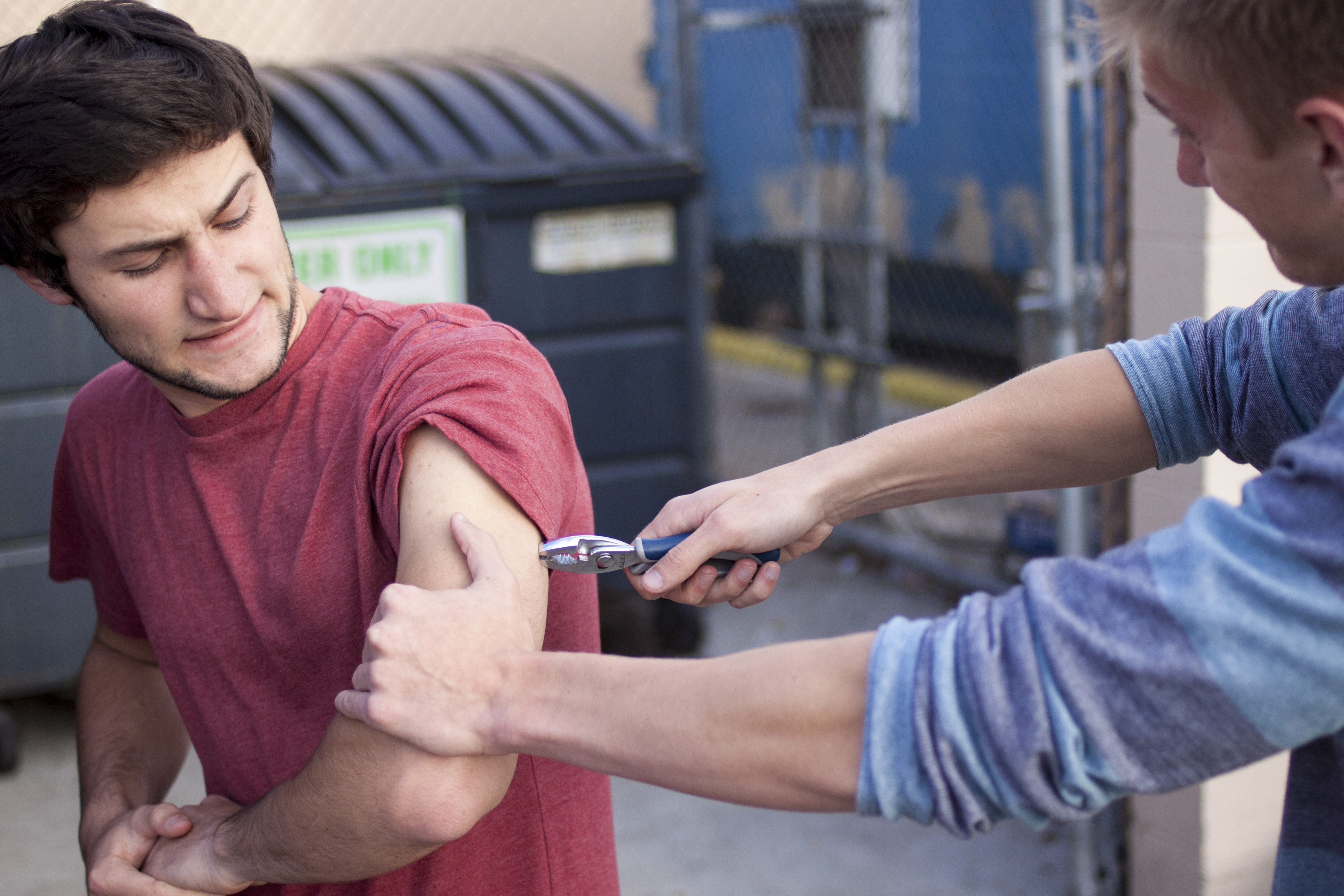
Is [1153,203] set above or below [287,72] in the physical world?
below

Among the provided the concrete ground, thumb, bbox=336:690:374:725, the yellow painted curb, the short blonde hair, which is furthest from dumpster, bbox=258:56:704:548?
the short blonde hair

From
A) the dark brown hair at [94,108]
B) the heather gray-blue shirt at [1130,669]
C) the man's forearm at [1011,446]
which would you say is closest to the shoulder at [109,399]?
the dark brown hair at [94,108]

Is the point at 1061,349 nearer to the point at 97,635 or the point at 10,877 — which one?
the point at 97,635

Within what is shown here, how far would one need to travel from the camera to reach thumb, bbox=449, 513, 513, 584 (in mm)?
1217

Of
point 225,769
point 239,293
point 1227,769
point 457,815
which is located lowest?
point 225,769

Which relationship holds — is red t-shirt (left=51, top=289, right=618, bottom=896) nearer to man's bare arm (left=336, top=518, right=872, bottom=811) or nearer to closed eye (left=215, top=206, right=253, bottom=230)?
closed eye (left=215, top=206, right=253, bottom=230)

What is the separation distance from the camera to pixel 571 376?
433 centimetres

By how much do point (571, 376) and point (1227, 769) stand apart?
3.53 metres

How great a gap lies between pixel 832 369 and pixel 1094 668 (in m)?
7.45

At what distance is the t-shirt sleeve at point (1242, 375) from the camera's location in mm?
1367

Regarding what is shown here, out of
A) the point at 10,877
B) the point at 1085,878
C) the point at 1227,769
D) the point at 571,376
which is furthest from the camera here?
the point at 571,376

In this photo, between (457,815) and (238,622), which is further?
(238,622)

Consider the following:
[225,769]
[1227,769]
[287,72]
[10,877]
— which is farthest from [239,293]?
[287,72]

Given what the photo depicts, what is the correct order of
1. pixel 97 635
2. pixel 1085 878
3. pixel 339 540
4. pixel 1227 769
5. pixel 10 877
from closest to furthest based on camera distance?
pixel 1227 769, pixel 339 540, pixel 97 635, pixel 1085 878, pixel 10 877
